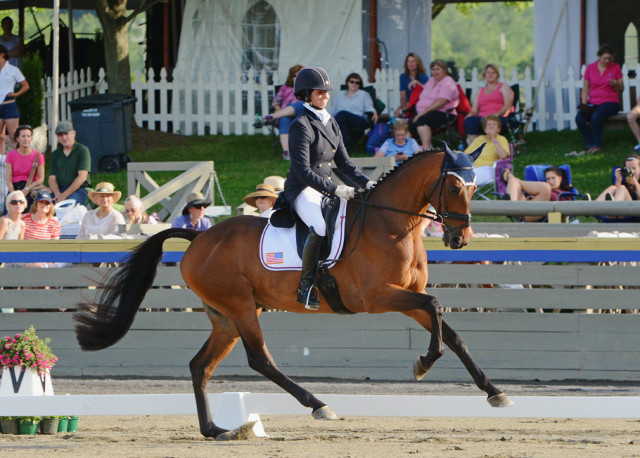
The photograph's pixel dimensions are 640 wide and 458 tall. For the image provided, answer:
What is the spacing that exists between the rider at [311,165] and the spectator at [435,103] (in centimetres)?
789

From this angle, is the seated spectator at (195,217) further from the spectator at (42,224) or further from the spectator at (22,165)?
the spectator at (22,165)

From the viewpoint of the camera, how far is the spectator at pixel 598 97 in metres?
14.9

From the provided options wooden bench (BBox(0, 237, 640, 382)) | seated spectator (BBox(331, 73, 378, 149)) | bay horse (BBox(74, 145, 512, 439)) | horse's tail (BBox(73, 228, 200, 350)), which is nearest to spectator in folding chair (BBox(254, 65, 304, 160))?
seated spectator (BBox(331, 73, 378, 149))

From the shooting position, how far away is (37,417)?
7168mm

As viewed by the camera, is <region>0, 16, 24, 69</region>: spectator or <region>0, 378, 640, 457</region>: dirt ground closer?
<region>0, 378, 640, 457</region>: dirt ground

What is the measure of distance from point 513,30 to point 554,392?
362 feet

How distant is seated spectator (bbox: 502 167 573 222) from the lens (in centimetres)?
1142

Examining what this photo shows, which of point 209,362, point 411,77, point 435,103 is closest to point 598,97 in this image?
point 435,103

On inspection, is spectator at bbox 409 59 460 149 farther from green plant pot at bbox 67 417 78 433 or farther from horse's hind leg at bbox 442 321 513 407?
horse's hind leg at bbox 442 321 513 407

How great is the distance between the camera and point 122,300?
730 centimetres

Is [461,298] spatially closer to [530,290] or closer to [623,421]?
[530,290]

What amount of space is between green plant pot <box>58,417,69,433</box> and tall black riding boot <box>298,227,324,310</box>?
1997 millimetres

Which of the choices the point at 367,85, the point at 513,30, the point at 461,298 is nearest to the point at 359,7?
the point at 367,85

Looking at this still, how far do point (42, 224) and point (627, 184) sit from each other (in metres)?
6.24
